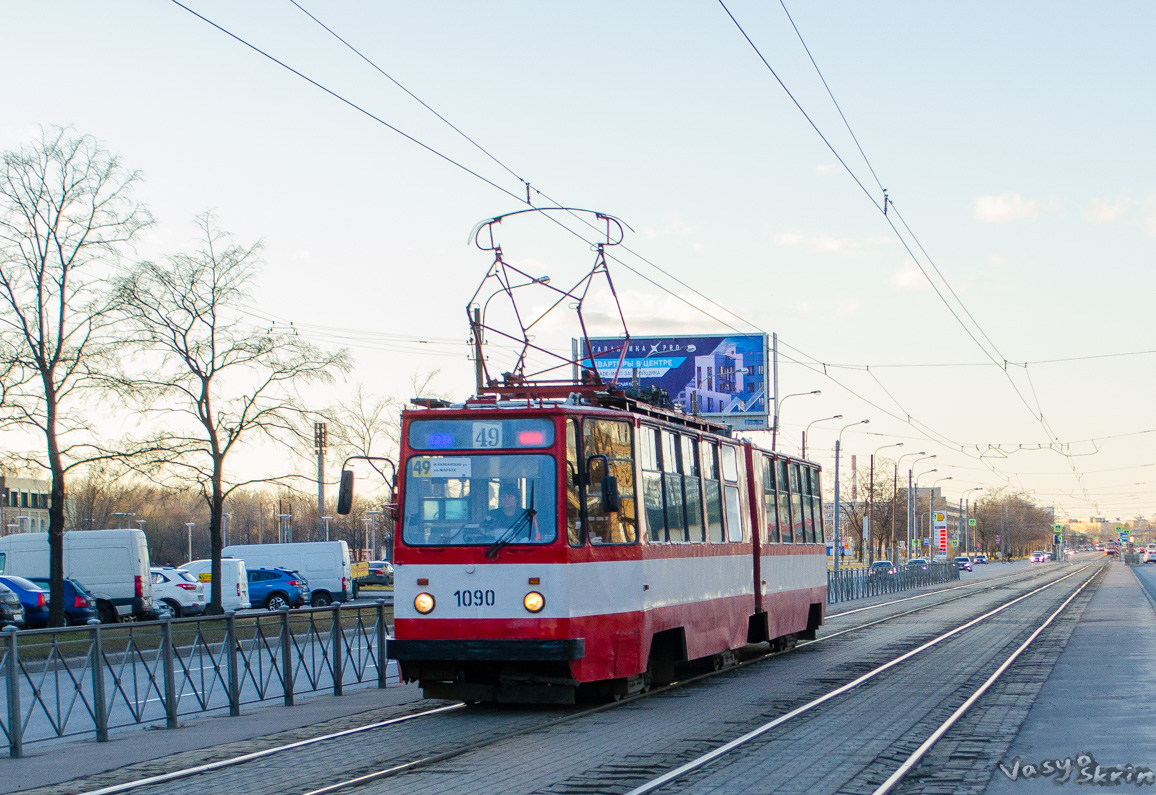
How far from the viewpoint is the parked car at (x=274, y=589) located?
4231 centimetres

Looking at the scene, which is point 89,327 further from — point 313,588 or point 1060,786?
point 1060,786

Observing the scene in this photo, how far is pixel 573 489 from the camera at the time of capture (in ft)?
42.9

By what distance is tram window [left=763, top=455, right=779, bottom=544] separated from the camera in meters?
19.6

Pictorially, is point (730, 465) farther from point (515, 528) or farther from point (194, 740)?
point (194, 740)

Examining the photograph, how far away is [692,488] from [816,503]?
7935 millimetres

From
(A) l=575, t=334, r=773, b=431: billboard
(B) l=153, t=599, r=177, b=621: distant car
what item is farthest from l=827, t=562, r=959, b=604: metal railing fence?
(B) l=153, t=599, r=177, b=621: distant car

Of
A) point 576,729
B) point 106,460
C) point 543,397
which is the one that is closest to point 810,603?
point 543,397

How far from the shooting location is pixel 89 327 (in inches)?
1176

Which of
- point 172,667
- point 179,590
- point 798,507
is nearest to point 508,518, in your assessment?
point 172,667

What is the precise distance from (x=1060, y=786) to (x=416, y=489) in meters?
6.68

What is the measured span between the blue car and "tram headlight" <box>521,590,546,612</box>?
70.1 feet

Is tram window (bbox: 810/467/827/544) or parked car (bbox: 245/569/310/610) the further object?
parked car (bbox: 245/569/310/610)

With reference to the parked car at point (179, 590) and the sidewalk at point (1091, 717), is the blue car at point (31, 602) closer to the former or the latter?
the parked car at point (179, 590)

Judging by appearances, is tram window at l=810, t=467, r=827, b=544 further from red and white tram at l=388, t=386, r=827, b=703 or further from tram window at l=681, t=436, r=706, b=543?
red and white tram at l=388, t=386, r=827, b=703
